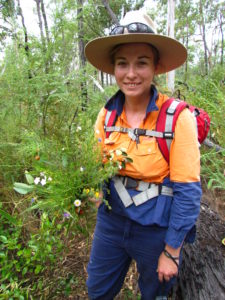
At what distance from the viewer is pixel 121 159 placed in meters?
1.36

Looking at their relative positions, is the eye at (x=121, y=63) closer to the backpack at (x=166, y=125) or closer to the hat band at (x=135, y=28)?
the hat band at (x=135, y=28)

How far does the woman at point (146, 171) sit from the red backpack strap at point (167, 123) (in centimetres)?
3

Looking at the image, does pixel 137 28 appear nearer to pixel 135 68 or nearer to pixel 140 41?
pixel 140 41

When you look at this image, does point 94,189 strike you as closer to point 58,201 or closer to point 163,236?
point 58,201

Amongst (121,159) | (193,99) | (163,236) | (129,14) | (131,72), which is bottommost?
(163,236)

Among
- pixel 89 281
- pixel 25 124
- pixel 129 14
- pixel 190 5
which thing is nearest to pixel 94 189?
Result: pixel 89 281

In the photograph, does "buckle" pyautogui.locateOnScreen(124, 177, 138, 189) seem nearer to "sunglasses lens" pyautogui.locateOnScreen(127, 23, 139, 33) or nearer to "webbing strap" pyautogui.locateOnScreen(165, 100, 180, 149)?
"webbing strap" pyautogui.locateOnScreen(165, 100, 180, 149)

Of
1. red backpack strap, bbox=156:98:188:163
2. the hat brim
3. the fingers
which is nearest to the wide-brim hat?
the hat brim

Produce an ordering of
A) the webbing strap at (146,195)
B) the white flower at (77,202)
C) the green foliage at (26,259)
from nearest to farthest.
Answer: the white flower at (77,202) < the webbing strap at (146,195) < the green foliage at (26,259)

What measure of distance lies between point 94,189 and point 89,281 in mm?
879

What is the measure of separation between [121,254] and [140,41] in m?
1.35

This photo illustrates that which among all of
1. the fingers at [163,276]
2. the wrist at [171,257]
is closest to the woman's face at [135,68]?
the wrist at [171,257]

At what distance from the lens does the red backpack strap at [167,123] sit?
Answer: 1.28 m

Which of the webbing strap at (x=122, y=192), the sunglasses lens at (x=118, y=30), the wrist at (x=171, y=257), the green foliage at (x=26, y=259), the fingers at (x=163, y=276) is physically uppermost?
the sunglasses lens at (x=118, y=30)
